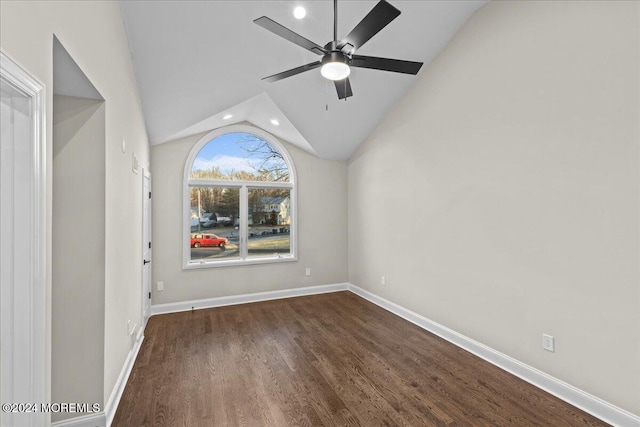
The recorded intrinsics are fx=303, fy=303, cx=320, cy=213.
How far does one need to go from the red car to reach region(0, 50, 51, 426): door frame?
3.69 m

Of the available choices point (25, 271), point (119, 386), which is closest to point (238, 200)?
point (119, 386)

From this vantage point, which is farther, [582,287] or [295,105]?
[295,105]

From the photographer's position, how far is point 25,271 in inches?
44.9

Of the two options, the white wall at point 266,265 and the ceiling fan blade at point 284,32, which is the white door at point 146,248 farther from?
the ceiling fan blade at point 284,32

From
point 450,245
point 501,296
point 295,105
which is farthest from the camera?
point 295,105

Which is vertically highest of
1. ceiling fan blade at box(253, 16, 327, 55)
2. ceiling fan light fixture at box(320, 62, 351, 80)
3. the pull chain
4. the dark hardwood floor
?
the pull chain

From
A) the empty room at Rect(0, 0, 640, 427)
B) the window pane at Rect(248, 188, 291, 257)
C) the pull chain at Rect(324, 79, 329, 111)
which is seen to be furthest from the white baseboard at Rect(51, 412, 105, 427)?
the pull chain at Rect(324, 79, 329, 111)

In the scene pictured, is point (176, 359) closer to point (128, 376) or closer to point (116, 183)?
point (128, 376)

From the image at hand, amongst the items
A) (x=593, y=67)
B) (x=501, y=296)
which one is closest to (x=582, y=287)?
(x=501, y=296)

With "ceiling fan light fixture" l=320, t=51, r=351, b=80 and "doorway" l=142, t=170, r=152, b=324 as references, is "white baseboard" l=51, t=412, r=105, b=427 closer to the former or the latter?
"doorway" l=142, t=170, r=152, b=324

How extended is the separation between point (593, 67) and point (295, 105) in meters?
3.02

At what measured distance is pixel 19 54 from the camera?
109cm

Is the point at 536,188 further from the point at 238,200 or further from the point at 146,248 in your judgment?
the point at 146,248

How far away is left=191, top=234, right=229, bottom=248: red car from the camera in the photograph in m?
4.80
